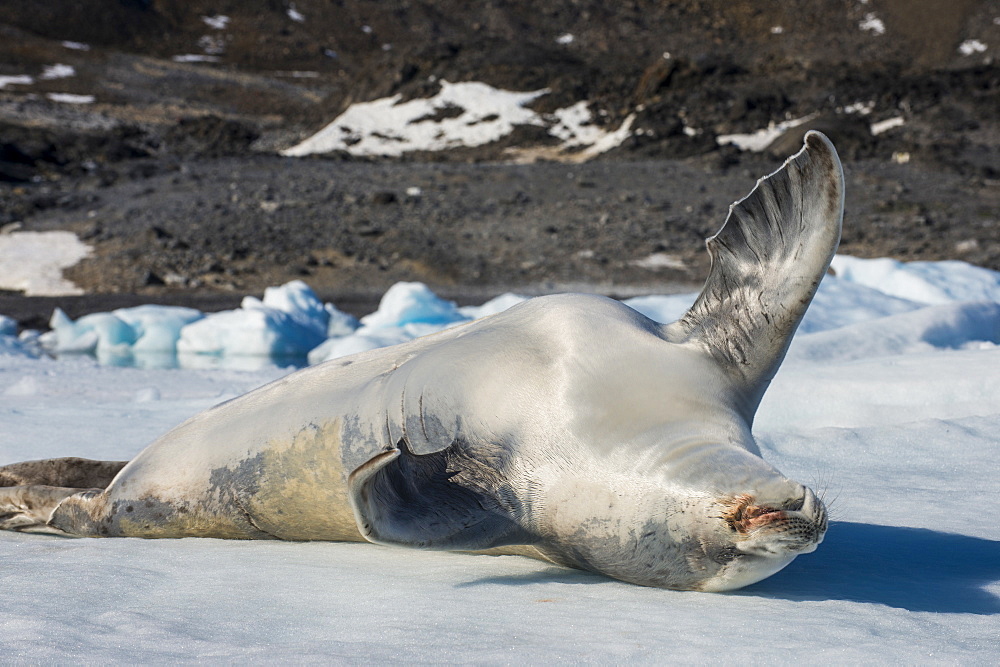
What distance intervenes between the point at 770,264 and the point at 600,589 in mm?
843

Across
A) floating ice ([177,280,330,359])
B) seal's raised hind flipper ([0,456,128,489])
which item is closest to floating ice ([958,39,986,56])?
floating ice ([177,280,330,359])

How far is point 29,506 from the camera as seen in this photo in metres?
2.96

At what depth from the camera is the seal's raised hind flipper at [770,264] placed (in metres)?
2.29

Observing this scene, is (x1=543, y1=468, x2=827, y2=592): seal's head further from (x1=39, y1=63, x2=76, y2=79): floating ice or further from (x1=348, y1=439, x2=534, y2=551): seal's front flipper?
(x1=39, y1=63, x2=76, y2=79): floating ice

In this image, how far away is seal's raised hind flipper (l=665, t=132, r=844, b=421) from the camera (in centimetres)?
229

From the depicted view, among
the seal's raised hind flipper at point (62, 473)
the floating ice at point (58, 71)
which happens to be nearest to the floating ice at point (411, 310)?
the seal's raised hind flipper at point (62, 473)

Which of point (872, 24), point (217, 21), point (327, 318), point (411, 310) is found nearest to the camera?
point (411, 310)

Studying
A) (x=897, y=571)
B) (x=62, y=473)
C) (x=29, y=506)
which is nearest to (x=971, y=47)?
(x=897, y=571)

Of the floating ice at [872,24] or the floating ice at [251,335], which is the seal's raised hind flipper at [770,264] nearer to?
the floating ice at [251,335]

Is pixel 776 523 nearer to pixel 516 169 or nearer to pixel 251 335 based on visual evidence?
pixel 251 335

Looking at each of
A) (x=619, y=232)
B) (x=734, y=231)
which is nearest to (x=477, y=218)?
(x=619, y=232)

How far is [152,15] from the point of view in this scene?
171 feet

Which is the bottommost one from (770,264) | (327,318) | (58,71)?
(327,318)

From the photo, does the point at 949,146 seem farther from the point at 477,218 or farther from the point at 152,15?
the point at 152,15
